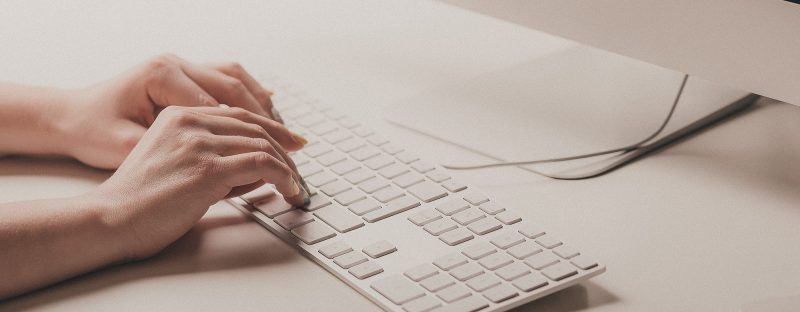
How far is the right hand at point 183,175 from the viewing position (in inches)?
29.1

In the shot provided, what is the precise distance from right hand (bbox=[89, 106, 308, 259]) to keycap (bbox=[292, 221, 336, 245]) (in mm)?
27

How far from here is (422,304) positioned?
67cm

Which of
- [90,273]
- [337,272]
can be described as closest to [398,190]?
[337,272]

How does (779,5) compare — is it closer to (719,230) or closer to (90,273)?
(719,230)

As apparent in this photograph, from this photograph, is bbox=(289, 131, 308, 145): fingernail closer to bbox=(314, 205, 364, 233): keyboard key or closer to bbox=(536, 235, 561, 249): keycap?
bbox=(314, 205, 364, 233): keyboard key

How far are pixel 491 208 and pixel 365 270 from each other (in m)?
Result: 0.11

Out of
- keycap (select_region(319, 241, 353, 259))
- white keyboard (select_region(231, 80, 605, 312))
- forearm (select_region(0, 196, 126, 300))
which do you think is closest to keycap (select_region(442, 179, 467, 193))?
white keyboard (select_region(231, 80, 605, 312))

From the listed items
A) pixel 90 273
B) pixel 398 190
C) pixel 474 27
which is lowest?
pixel 90 273

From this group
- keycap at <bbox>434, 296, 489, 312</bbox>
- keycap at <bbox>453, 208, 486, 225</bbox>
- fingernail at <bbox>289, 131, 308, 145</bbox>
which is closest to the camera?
keycap at <bbox>434, 296, 489, 312</bbox>

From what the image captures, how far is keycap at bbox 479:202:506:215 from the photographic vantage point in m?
0.77

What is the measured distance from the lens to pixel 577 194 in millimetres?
847

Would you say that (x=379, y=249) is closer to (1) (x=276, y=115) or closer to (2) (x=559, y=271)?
(2) (x=559, y=271)

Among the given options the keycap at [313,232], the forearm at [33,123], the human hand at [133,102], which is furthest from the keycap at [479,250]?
the forearm at [33,123]

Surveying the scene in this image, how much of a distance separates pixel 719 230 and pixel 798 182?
0.39 ft
